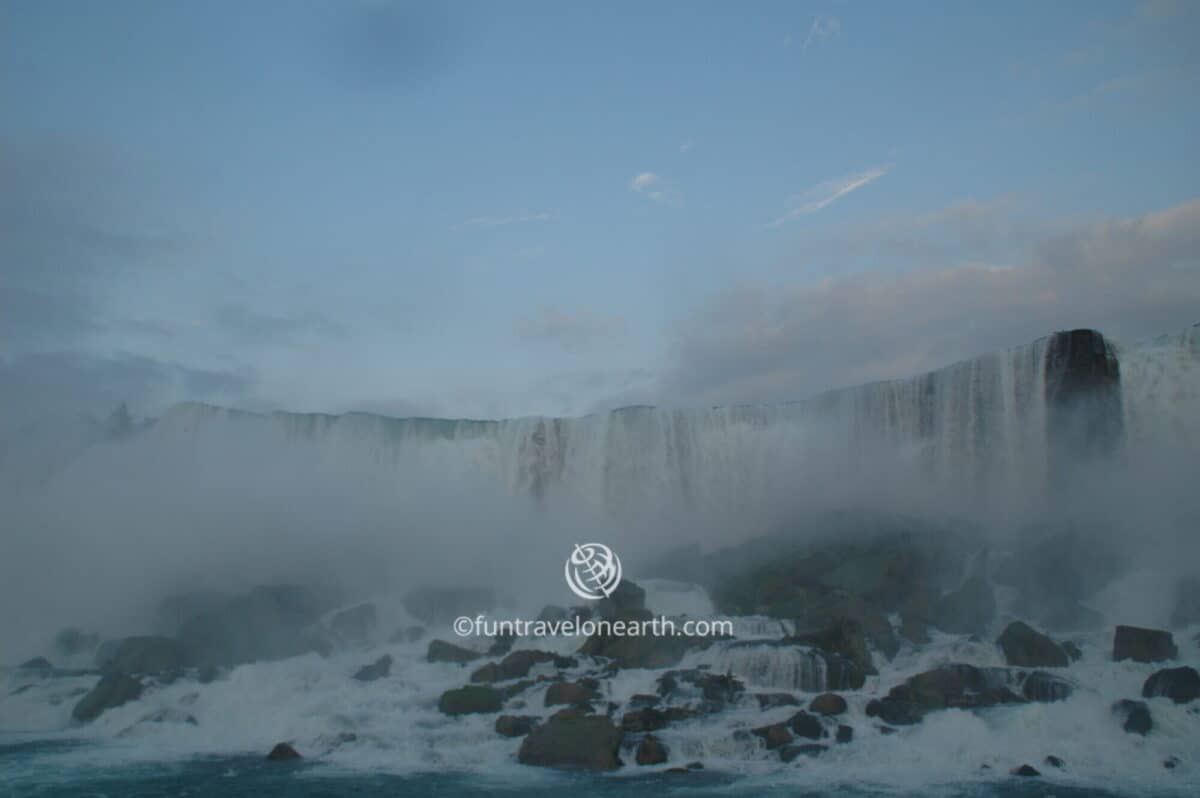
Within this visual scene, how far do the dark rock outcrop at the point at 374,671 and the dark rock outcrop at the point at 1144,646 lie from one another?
13996 mm

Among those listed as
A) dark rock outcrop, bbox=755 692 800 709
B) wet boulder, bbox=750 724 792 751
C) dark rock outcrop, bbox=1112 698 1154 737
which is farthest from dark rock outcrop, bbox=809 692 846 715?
dark rock outcrop, bbox=1112 698 1154 737

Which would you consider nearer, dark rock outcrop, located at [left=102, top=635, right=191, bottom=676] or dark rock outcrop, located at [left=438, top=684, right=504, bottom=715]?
dark rock outcrop, located at [left=438, top=684, right=504, bottom=715]

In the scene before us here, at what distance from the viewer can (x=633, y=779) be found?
13.6 m

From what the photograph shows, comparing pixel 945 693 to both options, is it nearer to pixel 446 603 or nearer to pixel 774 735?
pixel 774 735

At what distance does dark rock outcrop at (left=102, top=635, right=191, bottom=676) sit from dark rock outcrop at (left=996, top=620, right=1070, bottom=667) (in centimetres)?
1716

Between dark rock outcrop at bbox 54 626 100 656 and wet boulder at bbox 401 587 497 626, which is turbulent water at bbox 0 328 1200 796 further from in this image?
dark rock outcrop at bbox 54 626 100 656

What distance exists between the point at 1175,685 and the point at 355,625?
60.7 feet

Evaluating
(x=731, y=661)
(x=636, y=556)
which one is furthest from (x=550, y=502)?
(x=731, y=661)

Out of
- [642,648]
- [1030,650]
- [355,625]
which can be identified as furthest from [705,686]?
[355,625]

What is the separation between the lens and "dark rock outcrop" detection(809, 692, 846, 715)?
1527 centimetres

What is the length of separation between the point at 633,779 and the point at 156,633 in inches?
699

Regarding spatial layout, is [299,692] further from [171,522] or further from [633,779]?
[171,522]

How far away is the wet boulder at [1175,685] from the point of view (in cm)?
1416

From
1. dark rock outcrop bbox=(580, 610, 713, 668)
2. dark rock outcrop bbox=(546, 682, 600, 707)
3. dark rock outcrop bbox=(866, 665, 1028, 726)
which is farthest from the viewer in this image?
dark rock outcrop bbox=(580, 610, 713, 668)
